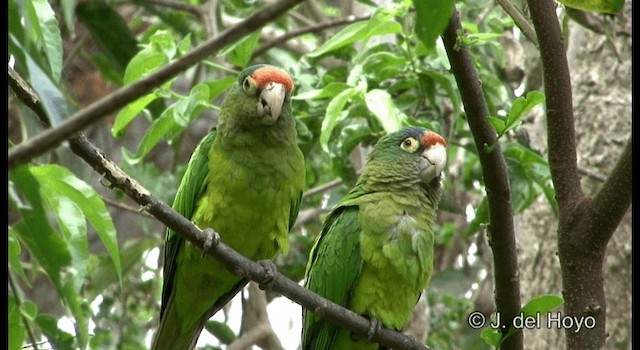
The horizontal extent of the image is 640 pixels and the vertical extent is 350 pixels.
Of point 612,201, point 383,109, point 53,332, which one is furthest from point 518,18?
point 53,332

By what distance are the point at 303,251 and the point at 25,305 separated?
3.58 metres

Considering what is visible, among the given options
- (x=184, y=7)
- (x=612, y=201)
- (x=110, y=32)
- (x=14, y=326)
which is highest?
(x=184, y=7)

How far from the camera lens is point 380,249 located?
2.76 meters

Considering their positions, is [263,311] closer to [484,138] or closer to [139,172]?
[139,172]

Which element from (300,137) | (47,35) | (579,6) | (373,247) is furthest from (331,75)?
(47,35)

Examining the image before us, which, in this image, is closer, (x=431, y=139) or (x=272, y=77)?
(x=272, y=77)

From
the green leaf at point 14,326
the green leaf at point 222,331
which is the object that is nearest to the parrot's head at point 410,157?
the green leaf at point 222,331

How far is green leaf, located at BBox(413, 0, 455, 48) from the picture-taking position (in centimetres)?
92

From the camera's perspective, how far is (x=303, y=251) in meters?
5.03

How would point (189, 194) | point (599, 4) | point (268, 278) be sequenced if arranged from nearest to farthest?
point (599, 4) → point (268, 278) → point (189, 194)

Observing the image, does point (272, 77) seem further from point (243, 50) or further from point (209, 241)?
point (209, 241)

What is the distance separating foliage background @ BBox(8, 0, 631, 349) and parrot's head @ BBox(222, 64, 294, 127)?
0.32ft

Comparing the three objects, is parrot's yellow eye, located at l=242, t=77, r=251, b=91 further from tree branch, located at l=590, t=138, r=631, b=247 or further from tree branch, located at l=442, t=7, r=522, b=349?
tree branch, located at l=590, t=138, r=631, b=247

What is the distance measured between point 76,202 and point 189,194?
103 cm
